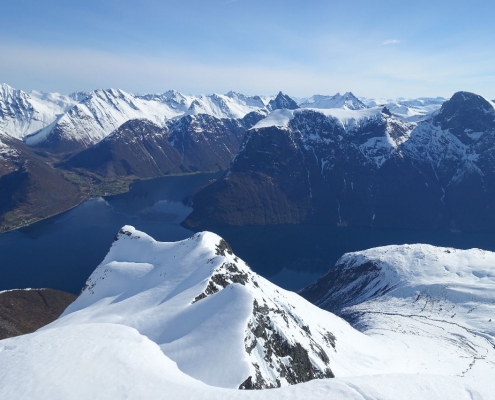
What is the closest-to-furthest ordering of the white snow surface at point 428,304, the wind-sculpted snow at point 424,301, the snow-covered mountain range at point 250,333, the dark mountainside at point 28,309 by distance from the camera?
the snow-covered mountain range at point 250,333
the white snow surface at point 428,304
the wind-sculpted snow at point 424,301
the dark mountainside at point 28,309

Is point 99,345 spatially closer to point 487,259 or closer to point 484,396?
point 484,396

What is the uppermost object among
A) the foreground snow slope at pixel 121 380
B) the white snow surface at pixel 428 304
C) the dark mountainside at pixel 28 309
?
the foreground snow slope at pixel 121 380

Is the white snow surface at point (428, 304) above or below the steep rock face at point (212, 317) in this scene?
below

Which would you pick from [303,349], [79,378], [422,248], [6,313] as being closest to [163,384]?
[79,378]

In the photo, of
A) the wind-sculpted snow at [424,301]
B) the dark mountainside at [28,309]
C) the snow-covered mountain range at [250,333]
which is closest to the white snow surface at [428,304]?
the wind-sculpted snow at [424,301]

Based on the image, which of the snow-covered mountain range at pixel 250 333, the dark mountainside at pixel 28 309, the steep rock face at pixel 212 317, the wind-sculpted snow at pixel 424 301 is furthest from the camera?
the dark mountainside at pixel 28 309

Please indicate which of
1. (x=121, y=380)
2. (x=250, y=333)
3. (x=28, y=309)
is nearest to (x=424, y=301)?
(x=250, y=333)

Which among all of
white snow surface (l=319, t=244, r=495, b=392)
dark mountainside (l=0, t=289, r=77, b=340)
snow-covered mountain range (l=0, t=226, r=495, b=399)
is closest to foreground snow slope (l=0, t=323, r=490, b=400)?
snow-covered mountain range (l=0, t=226, r=495, b=399)

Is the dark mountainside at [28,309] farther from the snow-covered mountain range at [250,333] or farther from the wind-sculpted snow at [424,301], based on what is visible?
the wind-sculpted snow at [424,301]
